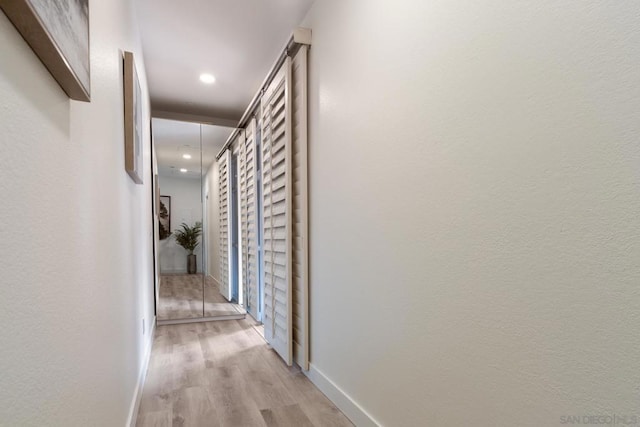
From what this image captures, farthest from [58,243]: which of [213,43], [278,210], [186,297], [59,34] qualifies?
[186,297]

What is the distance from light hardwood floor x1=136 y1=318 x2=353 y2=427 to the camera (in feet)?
5.88

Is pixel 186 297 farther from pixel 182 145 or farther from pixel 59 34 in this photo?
pixel 59 34

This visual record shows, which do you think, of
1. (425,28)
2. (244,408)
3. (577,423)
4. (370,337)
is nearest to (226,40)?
(425,28)

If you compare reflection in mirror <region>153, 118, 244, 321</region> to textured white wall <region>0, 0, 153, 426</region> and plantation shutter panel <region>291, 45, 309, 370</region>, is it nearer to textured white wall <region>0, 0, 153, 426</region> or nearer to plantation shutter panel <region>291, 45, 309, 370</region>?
plantation shutter panel <region>291, 45, 309, 370</region>

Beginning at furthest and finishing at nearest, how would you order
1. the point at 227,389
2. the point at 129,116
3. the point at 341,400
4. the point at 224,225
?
the point at 224,225, the point at 227,389, the point at 341,400, the point at 129,116

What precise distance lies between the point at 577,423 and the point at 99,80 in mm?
1635

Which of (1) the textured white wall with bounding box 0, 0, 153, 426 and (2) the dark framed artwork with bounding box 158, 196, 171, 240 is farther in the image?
(2) the dark framed artwork with bounding box 158, 196, 171, 240

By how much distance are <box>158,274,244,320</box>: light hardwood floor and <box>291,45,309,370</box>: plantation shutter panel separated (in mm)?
1745

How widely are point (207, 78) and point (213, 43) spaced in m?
0.63

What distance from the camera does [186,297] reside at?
3.82 meters

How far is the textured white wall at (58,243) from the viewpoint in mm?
488

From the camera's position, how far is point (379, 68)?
1518 millimetres

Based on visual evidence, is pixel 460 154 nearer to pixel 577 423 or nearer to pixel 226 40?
pixel 577 423

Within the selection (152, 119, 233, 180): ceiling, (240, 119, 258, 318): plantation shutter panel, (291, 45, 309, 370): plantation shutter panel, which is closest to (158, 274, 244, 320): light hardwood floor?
(240, 119, 258, 318): plantation shutter panel
